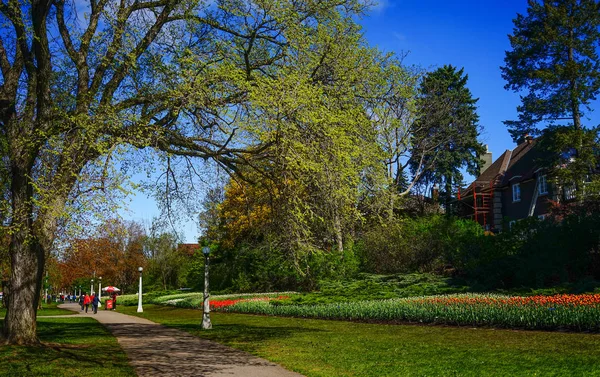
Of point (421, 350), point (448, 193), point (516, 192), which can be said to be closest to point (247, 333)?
point (421, 350)

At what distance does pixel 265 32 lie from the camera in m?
11.9

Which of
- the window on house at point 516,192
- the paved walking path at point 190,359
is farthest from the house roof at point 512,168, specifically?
the paved walking path at point 190,359

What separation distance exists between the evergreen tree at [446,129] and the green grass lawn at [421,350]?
20896 millimetres

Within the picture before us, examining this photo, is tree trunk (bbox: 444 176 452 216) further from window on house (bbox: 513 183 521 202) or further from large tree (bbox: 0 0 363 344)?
large tree (bbox: 0 0 363 344)

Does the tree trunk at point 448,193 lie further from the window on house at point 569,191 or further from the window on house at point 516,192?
the window on house at point 569,191

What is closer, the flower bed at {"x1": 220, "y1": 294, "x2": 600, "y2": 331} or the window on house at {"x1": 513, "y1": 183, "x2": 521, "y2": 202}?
the flower bed at {"x1": 220, "y1": 294, "x2": 600, "y2": 331}

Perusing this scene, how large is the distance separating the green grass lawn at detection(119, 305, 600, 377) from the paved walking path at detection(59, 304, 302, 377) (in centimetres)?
49

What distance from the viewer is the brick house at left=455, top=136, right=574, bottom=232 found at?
36.7 metres

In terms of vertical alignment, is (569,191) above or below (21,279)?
above

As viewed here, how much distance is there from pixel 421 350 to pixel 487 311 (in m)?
4.63

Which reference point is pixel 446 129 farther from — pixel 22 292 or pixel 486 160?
pixel 22 292

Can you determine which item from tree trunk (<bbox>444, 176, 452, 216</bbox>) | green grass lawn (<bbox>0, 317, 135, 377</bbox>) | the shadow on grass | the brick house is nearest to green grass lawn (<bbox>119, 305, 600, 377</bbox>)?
the shadow on grass

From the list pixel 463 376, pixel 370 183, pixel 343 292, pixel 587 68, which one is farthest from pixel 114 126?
pixel 587 68

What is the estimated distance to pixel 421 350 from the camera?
11086mm
